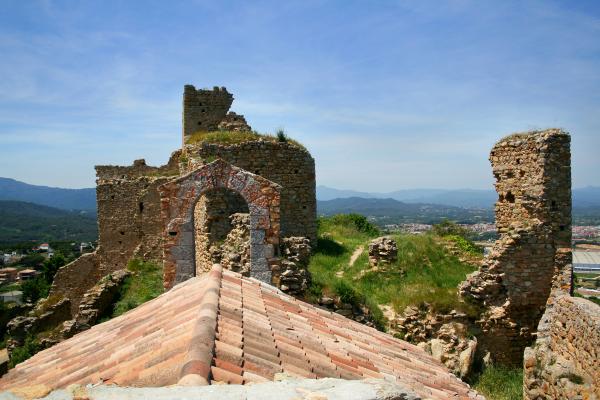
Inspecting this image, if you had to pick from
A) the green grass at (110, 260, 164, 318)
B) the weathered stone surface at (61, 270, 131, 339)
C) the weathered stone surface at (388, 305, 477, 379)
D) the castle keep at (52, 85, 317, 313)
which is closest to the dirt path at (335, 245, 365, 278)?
the castle keep at (52, 85, 317, 313)

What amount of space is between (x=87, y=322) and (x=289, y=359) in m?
12.6

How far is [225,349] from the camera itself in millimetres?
3764

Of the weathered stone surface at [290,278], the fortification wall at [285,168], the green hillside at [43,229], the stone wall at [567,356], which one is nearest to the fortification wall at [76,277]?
the fortification wall at [285,168]

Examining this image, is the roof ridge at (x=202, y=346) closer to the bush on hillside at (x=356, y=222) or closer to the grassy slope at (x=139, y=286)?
the grassy slope at (x=139, y=286)

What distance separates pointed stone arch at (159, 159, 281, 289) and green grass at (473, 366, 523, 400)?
6.26 metres

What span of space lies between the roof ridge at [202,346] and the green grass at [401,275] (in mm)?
5569

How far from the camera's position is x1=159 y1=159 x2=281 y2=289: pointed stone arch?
8219 millimetres

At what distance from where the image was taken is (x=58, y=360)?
5.30 meters

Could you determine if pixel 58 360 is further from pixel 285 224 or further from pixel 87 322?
pixel 285 224

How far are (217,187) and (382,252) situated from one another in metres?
9.23

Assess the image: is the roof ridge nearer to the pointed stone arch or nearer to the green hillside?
the pointed stone arch

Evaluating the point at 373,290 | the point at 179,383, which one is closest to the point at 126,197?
the point at 373,290

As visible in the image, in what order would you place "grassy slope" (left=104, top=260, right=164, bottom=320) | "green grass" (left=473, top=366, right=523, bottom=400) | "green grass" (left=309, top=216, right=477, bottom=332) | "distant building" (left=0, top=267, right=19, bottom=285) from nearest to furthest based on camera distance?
"green grass" (left=473, top=366, right=523, bottom=400)
"green grass" (left=309, top=216, right=477, bottom=332)
"grassy slope" (left=104, top=260, right=164, bottom=320)
"distant building" (left=0, top=267, right=19, bottom=285)

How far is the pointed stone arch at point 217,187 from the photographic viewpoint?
8219 mm
